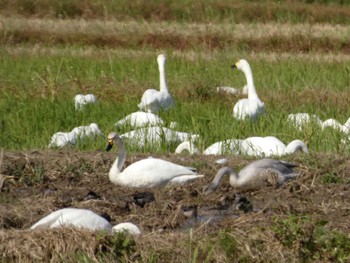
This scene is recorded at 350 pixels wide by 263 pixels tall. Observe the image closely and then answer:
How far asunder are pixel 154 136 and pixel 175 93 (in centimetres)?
375

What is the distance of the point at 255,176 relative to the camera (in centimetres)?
668

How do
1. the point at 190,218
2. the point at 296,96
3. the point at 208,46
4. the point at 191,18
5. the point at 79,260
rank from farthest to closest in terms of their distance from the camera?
the point at 191,18 → the point at 208,46 → the point at 296,96 → the point at 190,218 → the point at 79,260

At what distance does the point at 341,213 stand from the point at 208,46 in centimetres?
1122

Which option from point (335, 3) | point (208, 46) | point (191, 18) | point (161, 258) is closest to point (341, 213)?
point (161, 258)

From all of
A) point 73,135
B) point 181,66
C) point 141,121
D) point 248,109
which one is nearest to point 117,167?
point 73,135

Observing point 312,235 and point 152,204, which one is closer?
point 312,235

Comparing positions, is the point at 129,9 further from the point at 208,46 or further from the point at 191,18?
the point at 208,46

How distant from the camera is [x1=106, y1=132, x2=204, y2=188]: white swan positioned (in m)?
6.80

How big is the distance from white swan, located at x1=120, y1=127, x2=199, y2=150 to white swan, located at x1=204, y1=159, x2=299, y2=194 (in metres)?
1.74

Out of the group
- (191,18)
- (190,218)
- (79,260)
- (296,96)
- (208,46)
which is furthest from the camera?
(191,18)

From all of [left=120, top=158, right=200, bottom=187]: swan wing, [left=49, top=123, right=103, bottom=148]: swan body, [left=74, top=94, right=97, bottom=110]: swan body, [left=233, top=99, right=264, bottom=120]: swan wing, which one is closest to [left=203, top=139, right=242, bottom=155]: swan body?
[left=49, top=123, right=103, bottom=148]: swan body

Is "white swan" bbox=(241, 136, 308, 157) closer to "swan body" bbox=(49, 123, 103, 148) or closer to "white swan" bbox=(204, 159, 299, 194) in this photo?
"white swan" bbox=(204, 159, 299, 194)

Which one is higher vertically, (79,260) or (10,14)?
(79,260)

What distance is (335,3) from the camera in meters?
21.8
